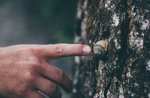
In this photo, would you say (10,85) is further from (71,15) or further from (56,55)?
(71,15)

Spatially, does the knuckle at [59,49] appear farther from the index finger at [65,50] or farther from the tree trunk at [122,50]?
the tree trunk at [122,50]

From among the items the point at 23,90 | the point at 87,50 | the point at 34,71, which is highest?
the point at 87,50

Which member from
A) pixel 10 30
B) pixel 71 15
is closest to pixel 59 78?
pixel 71 15

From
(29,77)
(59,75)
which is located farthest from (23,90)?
(59,75)

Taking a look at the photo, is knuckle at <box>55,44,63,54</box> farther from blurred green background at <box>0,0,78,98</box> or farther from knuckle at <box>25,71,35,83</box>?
blurred green background at <box>0,0,78,98</box>

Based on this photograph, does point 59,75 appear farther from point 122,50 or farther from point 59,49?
point 122,50

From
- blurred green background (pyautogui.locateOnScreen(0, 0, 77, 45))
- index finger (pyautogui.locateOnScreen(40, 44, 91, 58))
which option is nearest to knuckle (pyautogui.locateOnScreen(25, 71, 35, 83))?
index finger (pyautogui.locateOnScreen(40, 44, 91, 58))
